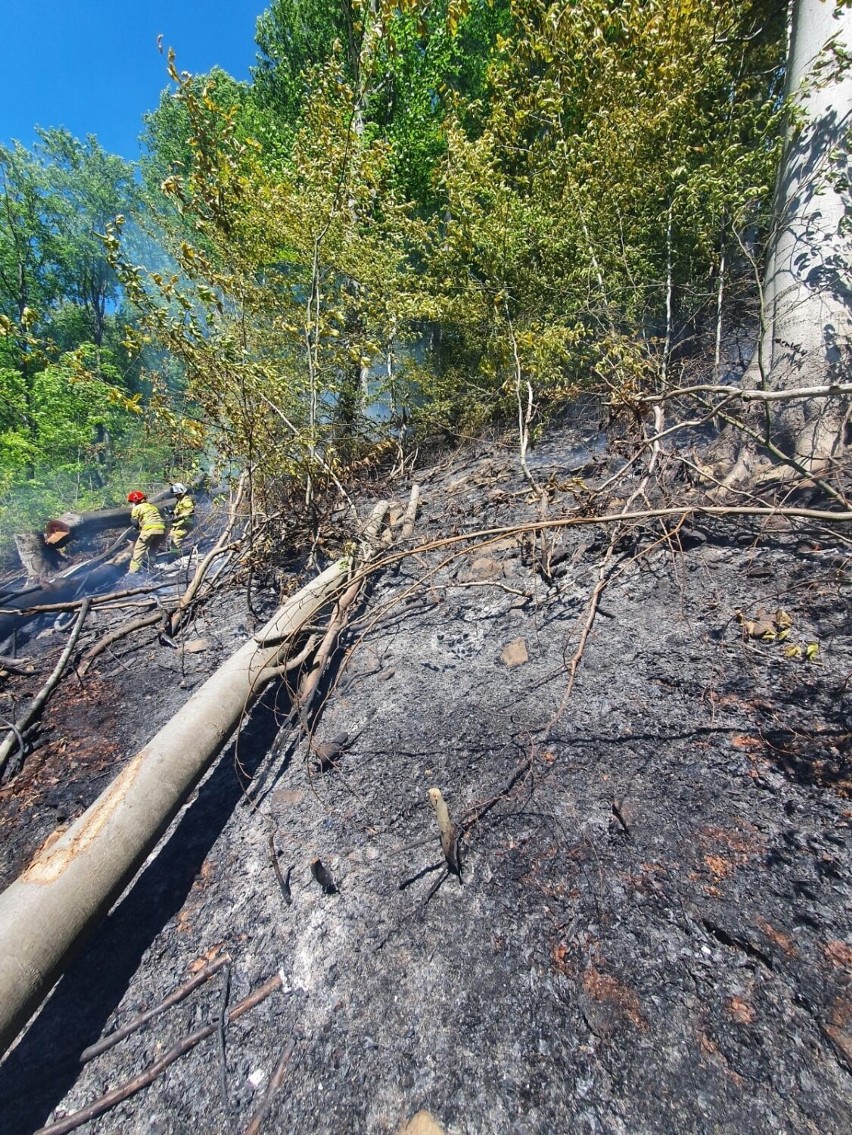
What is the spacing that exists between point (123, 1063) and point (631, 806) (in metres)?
1.76

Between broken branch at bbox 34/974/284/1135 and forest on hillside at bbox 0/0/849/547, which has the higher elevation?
forest on hillside at bbox 0/0/849/547

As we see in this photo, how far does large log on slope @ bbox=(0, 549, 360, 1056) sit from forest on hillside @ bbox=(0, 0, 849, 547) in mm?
2363

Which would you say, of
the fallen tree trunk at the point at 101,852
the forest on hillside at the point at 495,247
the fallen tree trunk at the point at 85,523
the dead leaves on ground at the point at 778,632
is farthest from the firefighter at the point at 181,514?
the dead leaves on ground at the point at 778,632

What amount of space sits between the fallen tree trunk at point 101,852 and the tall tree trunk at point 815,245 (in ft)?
13.0

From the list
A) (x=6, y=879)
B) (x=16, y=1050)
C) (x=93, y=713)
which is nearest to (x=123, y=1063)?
(x=16, y=1050)

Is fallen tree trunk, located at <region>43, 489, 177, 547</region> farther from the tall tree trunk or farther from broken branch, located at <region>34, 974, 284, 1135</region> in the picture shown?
the tall tree trunk

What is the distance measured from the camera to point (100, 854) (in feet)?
5.43

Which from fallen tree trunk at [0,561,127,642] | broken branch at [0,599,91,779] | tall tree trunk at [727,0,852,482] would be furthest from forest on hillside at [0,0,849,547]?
fallen tree trunk at [0,561,127,642]

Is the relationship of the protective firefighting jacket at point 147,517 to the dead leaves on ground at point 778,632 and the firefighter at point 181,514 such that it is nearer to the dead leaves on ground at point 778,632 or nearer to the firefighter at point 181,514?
the firefighter at point 181,514

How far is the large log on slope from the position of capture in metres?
1.37

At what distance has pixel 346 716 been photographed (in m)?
2.64

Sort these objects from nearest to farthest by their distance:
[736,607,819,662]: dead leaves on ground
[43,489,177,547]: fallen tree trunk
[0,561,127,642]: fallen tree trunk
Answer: [736,607,819,662]: dead leaves on ground < [0,561,127,642]: fallen tree trunk < [43,489,177,547]: fallen tree trunk

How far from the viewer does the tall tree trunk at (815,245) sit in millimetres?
3191

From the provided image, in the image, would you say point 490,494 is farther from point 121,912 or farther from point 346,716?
point 121,912
